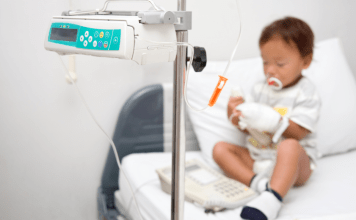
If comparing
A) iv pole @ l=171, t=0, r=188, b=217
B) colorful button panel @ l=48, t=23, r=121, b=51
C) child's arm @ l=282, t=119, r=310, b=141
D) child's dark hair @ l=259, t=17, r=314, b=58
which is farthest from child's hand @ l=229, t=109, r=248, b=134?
colorful button panel @ l=48, t=23, r=121, b=51

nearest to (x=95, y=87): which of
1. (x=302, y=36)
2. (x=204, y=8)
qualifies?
(x=204, y=8)

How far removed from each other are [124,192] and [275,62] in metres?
0.67

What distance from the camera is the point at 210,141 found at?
1218mm

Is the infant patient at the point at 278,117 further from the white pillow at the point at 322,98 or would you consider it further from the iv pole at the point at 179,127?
the iv pole at the point at 179,127

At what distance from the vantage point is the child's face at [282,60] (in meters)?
1.13

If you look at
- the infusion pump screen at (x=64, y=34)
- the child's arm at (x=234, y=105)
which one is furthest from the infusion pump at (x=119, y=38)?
the child's arm at (x=234, y=105)

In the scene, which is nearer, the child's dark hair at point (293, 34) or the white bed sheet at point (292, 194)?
the white bed sheet at point (292, 194)

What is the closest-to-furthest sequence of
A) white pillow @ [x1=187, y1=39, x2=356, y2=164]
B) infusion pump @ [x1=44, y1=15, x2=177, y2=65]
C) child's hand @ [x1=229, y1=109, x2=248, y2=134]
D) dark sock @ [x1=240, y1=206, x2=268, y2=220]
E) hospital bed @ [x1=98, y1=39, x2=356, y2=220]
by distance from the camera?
infusion pump @ [x1=44, y1=15, x2=177, y2=65] → dark sock @ [x1=240, y1=206, x2=268, y2=220] → hospital bed @ [x1=98, y1=39, x2=356, y2=220] → child's hand @ [x1=229, y1=109, x2=248, y2=134] → white pillow @ [x1=187, y1=39, x2=356, y2=164]

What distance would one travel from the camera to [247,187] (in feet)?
3.21

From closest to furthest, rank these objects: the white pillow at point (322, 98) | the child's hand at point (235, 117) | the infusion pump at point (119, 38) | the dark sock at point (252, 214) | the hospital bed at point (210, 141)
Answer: the infusion pump at point (119, 38) < the dark sock at point (252, 214) < the hospital bed at point (210, 141) < the child's hand at point (235, 117) < the white pillow at point (322, 98)

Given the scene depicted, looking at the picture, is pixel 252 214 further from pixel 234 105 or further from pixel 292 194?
pixel 234 105

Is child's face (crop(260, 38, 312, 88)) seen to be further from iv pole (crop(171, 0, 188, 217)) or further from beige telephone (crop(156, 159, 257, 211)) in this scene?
iv pole (crop(171, 0, 188, 217))

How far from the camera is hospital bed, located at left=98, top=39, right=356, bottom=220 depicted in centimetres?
95

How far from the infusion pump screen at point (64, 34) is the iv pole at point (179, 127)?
0.18 metres
